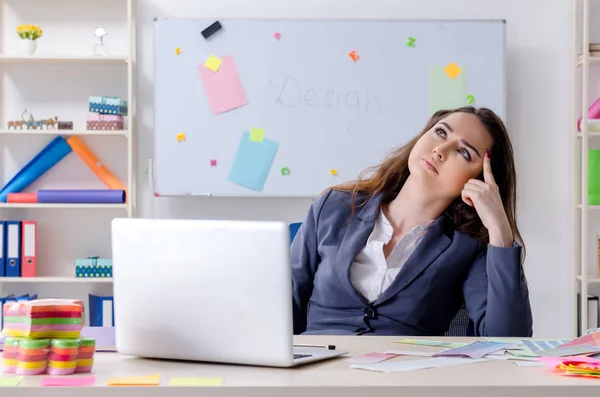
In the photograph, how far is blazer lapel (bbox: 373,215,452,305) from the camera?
193 cm

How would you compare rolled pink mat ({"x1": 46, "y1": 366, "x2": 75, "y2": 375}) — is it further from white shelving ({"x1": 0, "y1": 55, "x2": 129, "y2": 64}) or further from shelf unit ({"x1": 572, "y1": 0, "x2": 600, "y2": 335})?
shelf unit ({"x1": 572, "y1": 0, "x2": 600, "y2": 335})

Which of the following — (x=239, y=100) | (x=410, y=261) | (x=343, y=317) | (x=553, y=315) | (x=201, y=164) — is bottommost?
(x=553, y=315)

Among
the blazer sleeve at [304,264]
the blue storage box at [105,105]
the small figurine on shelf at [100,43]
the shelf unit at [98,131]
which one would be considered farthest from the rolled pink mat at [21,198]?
the blazer sleeve at [304,264]

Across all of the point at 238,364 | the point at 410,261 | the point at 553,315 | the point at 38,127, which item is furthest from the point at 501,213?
the point at 38,127

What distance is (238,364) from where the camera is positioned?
133 cm

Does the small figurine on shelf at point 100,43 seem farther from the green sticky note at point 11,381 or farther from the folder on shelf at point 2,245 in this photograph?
the green sticky note at point 11,381

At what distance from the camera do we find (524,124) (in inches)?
159

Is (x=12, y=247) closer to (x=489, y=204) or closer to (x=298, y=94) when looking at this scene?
(x=298, y=94)

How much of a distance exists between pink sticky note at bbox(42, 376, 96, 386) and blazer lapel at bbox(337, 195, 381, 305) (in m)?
0.83

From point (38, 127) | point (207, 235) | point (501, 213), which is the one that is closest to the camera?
point (207, 235)

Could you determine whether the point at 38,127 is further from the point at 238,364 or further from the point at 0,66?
the point at 238,364

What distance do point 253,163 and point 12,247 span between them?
117cm

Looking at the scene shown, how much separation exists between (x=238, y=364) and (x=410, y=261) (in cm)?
72

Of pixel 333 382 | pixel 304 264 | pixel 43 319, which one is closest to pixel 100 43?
pixel 304 264
